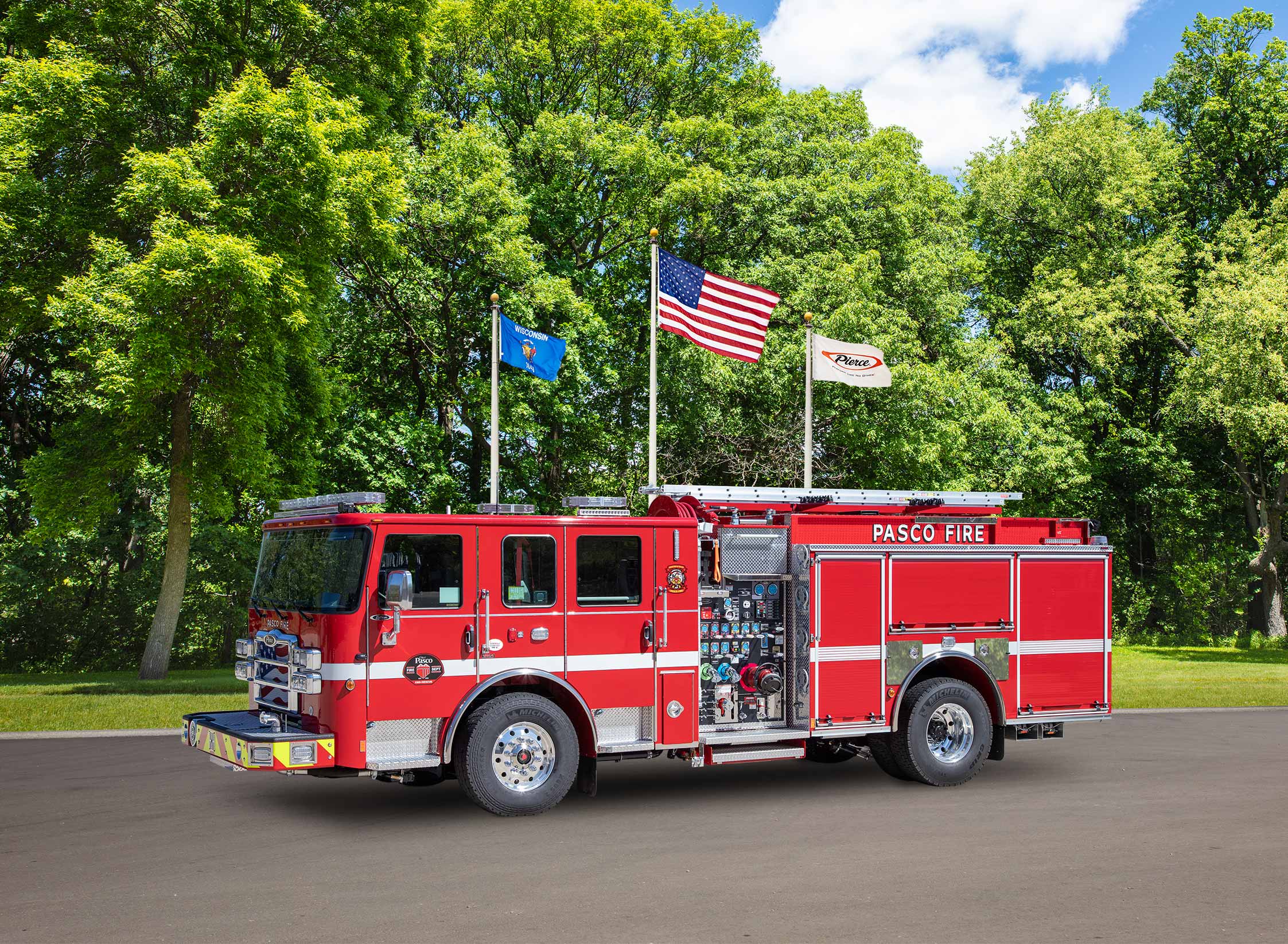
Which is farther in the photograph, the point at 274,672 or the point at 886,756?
the point at 886,756

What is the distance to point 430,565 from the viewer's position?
9656mm

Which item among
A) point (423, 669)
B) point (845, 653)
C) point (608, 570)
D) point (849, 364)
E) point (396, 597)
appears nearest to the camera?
point (396, 597)

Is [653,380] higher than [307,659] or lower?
higher

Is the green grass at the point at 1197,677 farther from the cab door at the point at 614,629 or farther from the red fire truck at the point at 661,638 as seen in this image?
the cab door at the point at 614,629

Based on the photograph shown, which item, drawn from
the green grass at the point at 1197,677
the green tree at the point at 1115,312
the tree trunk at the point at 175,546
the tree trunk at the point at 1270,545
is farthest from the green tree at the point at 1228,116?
the tree trunk at the point at 175,546

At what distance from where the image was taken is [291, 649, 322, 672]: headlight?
9.30 metres

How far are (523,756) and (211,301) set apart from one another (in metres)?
13.9

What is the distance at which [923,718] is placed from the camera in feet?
37.2

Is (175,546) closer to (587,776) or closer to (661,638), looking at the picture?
(587,776)

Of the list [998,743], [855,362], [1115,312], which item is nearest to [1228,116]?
[1115,312]

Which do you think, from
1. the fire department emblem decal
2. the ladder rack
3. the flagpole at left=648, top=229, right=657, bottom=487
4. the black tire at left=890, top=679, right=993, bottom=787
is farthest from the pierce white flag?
the fire department emblem decal

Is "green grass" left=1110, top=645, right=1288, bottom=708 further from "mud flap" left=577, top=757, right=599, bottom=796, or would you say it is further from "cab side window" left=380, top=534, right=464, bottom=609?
"cab side window" left=380, top=534, right=464, bottom=609

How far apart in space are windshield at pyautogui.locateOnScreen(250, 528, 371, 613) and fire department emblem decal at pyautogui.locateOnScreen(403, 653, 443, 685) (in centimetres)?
67

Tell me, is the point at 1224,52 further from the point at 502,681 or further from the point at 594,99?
the point at 502,681
